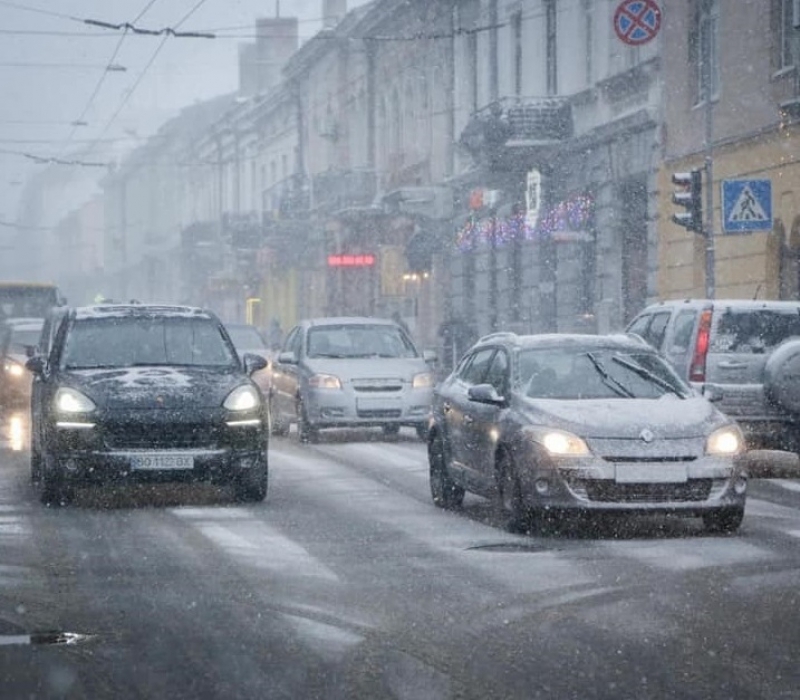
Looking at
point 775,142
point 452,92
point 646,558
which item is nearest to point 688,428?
point 646,558

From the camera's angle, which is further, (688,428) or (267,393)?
(267,393)

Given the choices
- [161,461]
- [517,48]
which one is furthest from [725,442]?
[517,48]

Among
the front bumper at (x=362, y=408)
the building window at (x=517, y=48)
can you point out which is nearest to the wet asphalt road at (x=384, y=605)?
the front bumper at (x=362, y=408)

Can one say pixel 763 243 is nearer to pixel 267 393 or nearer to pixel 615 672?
pixel 267 393

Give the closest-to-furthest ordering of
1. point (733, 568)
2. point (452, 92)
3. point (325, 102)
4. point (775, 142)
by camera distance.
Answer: point (733, 568)
point (775, 142)
point (452, 92)
point (325, 102)

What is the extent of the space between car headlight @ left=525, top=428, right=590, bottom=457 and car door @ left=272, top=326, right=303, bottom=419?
12.4 m

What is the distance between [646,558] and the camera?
464 inches

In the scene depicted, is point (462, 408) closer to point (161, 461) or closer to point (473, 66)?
point (161, 461)

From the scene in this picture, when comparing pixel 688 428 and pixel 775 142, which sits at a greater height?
pixel 775 142

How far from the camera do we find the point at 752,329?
18828 millimetres

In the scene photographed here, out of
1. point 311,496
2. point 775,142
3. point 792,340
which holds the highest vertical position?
point 775,142

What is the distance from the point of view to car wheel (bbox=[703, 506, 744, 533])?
1312 cm

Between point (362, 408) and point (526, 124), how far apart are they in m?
14.1

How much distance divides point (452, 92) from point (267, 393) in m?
18.9
